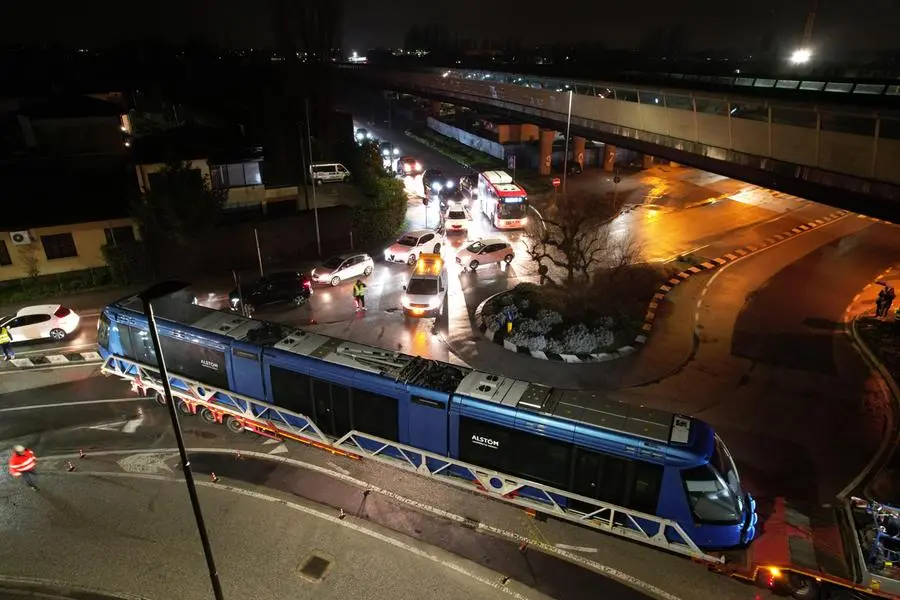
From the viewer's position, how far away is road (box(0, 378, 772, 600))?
1062 cm

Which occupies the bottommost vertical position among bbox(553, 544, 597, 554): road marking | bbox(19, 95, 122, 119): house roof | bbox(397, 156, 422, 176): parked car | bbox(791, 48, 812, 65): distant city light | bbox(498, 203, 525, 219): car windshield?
bbox(553, 544, 597, 554): road marking

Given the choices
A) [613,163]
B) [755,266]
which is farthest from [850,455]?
[613,163]

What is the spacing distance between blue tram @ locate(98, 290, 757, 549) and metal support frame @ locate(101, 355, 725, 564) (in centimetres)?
22

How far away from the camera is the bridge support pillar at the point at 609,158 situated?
47.7 metres

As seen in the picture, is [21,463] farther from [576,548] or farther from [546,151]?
[546,151]

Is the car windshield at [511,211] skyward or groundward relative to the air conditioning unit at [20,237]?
groundward

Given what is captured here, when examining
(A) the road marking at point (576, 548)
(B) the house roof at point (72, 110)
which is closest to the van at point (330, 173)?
(B) the house roof at point (72, 110)

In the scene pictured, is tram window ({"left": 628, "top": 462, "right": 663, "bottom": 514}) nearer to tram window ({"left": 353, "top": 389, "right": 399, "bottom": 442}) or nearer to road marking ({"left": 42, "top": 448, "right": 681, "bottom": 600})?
road marking ({"left": 42, "top": 448, "right": 681, "bottom": 600})

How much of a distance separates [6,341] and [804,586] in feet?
80.4

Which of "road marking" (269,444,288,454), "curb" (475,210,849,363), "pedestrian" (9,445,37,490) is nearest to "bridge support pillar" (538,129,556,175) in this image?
"curb" (475,210,849,363)

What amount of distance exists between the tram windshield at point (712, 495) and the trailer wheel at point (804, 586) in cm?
129

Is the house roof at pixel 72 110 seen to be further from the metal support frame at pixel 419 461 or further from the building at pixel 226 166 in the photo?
the metal support frame at pixel 419 461

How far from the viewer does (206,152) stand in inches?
1225

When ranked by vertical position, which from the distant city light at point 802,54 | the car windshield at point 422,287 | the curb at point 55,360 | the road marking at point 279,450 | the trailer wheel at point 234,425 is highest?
the distant city light at point 802,54
